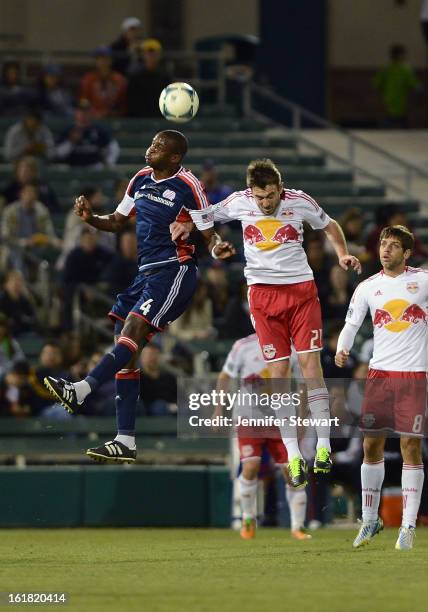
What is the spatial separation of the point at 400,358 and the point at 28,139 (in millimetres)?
10986

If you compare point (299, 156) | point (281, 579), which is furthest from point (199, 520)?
point (299, 156)

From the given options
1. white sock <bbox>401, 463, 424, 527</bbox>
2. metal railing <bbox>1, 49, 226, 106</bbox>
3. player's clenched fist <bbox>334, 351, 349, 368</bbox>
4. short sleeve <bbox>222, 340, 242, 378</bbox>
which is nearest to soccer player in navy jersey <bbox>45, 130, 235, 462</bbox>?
player's clenched fist <bbox>334, 351, 349, 368</bbox>

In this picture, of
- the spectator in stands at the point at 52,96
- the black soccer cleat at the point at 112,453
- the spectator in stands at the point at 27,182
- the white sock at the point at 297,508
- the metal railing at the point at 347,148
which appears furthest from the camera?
the metal railing at the point at 347,148

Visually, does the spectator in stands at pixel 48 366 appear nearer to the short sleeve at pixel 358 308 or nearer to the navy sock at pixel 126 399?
the navy sock at pixel 126 399

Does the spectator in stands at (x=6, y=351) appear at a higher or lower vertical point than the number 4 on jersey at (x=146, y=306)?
lower

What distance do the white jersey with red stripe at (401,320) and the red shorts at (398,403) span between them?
0.22 ft

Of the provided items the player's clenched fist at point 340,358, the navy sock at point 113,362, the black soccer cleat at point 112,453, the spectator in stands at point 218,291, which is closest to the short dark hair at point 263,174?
the player's clenched fist at point 340,358

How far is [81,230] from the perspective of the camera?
762 inches

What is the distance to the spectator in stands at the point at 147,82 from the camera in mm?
23219

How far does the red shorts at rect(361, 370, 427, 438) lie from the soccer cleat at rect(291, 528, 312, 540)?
2.61m

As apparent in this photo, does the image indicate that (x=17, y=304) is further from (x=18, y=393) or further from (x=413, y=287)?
(x=413, y=287)

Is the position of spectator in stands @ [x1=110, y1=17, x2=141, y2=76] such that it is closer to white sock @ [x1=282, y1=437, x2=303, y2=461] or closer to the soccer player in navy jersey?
the soccer player in navy jersey

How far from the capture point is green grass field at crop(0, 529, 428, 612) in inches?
348

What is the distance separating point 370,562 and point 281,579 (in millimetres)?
1241
